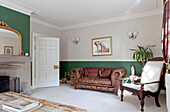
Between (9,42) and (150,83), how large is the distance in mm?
3964

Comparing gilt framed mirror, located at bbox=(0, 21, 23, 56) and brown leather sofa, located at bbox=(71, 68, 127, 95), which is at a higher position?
gilt framed mirror, located at bbox=(0, 21, 23, 56)

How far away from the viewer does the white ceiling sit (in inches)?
140

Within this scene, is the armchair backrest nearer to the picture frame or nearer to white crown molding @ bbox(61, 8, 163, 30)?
white crown molding @ bbox(61, 8, 163, 30)

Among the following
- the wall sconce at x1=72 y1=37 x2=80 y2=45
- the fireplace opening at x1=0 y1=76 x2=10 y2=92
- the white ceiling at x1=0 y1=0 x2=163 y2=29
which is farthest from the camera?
the wall sconce at x1=72 y1=37 x2=80 y2=45

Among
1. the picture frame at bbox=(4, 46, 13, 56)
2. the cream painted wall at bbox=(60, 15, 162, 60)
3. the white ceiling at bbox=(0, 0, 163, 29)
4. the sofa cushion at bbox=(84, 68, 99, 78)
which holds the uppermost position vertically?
the white ceiling at bbox=(0, 0, 163, 29)

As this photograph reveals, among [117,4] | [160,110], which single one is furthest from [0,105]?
[117,4]

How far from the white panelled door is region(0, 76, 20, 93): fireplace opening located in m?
1.07

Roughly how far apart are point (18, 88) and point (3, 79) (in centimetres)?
54

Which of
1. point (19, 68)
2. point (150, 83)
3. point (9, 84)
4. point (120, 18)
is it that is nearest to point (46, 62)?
point (19, 68)

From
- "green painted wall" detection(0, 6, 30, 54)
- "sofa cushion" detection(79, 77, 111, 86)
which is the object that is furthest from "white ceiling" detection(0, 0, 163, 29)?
"sofa cushion" detection(79, 77, 111, 86)

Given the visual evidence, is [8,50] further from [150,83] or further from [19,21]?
[150,83]

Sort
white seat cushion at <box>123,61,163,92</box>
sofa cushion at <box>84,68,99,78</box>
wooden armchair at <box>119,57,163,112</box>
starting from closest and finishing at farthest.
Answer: wooden armchair at <box>119,57,163,112</box>, white seat cushion at <box>123,61,163,92</box>, sofa cushion at <box>84,68,99,78</box>

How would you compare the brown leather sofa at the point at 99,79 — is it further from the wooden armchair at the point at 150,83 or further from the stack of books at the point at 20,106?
the stack of books at the point at 20,106

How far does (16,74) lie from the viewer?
3.64 metres
